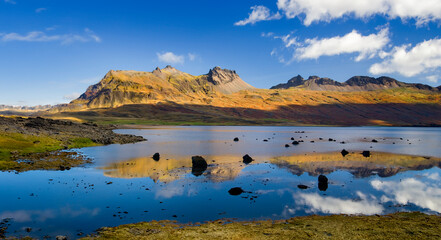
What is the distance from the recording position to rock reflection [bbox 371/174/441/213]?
88.5ft

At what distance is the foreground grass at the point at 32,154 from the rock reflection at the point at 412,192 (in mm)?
45225

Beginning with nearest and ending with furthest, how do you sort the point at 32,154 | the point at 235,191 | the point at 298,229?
1. the point at 298,229
2. the point at 235,191
3. the point at 32,154

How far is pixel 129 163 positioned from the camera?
159ft

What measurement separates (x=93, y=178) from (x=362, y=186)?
34.7 m

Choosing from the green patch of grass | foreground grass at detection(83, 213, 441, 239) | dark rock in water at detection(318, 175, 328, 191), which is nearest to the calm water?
dark rock in water at detection(318, 175, 328, 191)

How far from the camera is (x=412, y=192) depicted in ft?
101

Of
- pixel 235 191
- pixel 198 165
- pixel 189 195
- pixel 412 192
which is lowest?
pixel 189 195

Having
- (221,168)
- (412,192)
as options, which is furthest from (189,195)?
(412,192)

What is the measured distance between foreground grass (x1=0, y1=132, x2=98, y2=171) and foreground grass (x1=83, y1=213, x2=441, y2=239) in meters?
30.4

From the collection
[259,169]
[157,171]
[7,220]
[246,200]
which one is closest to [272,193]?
[246,200]

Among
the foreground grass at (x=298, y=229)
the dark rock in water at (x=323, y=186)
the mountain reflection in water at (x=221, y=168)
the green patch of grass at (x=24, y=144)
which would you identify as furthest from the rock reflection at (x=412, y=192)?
the green patch of grass at (x=24, y=144)

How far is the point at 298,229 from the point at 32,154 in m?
53.6

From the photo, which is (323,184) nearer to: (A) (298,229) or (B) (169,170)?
(A) (298,229)

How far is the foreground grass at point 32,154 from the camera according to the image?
4212 centimetres
